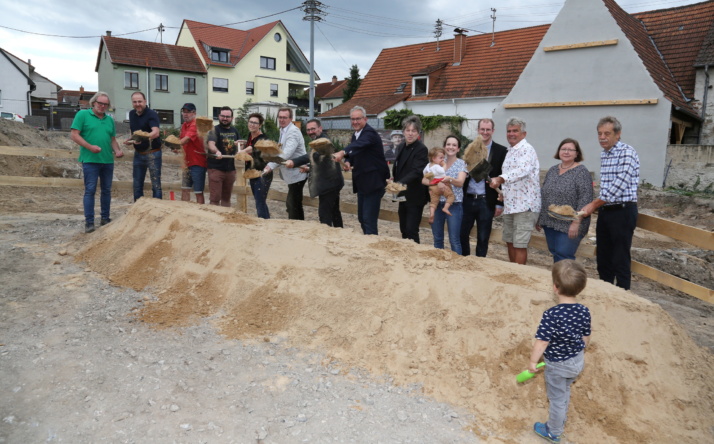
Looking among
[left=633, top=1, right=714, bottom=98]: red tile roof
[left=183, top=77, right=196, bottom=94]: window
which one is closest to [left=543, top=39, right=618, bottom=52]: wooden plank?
[left=633, top=1, right=714, bottom=98]: red tile roof

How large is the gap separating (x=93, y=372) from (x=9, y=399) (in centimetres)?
46

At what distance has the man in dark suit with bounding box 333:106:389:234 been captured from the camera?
219 inches

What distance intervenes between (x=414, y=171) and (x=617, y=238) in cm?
211

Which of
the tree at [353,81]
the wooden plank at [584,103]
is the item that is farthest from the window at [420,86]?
the tree at [353,81]

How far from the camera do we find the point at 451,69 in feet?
81.0

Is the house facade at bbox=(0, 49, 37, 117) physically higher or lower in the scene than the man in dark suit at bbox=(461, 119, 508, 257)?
higher

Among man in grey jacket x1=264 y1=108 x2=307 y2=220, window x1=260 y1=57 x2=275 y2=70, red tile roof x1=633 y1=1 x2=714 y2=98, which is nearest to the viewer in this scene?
man in grey jacket x1=264 y1=108 x2=307 y2=220

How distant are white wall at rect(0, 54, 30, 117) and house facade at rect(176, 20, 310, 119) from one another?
1234cm

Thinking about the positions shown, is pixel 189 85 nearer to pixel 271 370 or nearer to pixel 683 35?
pixel 683 35

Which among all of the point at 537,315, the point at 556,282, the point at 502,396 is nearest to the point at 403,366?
the point at 502,396

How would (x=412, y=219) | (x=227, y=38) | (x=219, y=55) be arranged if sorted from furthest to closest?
1. (x=227, y=38)
2. (x=219, y=55)
3. (x=412, y=219)

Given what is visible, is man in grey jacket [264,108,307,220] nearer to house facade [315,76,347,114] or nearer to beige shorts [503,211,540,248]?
beige shorts [503,211,540,248]

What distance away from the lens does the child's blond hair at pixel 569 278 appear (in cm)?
268

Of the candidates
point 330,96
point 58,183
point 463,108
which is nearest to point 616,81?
point 463,108
